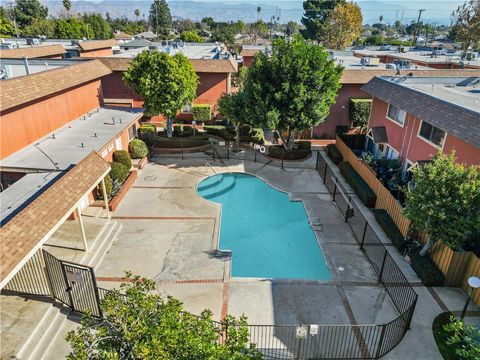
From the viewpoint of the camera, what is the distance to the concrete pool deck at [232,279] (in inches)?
488

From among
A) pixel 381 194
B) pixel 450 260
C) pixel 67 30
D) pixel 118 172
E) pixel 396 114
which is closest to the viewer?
pixel 450 260

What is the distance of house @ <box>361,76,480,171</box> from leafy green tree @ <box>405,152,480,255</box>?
9.47 ft

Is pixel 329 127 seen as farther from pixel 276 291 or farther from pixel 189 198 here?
pixel 276 291

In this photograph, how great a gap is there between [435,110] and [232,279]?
48.0ft

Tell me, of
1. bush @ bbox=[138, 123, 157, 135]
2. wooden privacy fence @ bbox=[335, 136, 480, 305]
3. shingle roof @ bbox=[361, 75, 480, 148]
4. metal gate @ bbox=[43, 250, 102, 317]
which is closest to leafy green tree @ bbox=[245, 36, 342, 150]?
shingle roof @ bbox=[361, 75, 480, 148]

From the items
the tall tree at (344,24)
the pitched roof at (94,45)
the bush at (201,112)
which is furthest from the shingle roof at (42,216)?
the tall tree at (344,24)

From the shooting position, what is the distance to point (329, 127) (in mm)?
31922

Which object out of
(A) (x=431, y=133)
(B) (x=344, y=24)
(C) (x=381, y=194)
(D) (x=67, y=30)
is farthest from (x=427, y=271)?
(D) (x=67, y=30)

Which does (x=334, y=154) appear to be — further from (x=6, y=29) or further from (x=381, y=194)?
(x=6, y=29)

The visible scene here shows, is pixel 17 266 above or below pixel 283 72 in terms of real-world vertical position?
below

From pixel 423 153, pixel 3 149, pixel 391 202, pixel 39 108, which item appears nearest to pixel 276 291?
pixel 391 202

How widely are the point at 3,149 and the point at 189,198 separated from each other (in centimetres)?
1031

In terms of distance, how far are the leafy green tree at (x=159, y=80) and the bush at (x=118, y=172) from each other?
6.73m

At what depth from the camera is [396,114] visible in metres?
23.3
